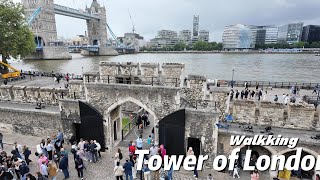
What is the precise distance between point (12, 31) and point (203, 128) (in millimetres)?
30188

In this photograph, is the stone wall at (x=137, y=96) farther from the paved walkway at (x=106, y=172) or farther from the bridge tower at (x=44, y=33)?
the bridge tower at (x=44, y=33)

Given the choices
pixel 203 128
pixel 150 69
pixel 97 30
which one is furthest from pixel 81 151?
pixel 97 30

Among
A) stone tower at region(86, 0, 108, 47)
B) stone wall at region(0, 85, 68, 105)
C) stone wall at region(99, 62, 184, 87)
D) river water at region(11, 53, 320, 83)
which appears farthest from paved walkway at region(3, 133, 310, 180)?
stone tower at region(86, 0, 108, 47)

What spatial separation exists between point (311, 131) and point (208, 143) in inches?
300

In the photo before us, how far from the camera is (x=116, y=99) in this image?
1370cm

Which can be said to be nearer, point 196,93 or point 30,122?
point 196,93

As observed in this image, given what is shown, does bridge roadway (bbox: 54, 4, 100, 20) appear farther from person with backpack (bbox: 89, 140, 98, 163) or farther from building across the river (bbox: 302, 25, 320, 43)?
building across the river (bbox: 302, 25, 320, 43)

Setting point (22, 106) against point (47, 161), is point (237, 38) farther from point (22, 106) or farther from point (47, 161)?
point (47, 161)

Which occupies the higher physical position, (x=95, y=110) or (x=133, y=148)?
(x=95, y=110)

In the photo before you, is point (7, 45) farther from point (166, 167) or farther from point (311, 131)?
point (311, 131)

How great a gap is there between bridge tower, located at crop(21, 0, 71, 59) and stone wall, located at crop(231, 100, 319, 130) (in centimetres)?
8586

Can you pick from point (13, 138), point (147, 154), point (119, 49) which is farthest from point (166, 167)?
point (119, 49)

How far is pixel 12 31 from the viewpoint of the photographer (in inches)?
1191

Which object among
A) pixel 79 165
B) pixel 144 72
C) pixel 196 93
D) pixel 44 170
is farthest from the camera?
pixel 144 72
